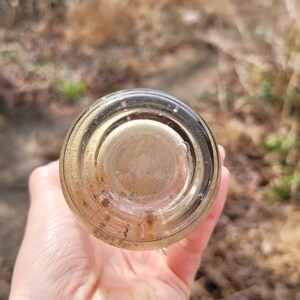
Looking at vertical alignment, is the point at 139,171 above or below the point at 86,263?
above

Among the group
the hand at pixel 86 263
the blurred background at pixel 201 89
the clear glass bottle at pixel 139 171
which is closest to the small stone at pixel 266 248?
the blurred background at pixel 201 89

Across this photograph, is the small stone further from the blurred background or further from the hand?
the hand

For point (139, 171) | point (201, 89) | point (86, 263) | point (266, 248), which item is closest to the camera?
point (139, 171)

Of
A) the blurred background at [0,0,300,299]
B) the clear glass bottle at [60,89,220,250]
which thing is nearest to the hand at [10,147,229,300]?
the clear glass bottle at [60,89,220,250]

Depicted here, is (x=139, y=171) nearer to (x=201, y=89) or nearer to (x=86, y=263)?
(x=86, y=263)

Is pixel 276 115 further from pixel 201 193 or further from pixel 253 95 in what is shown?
pixel 201 193

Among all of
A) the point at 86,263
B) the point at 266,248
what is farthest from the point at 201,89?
the point at 86,263

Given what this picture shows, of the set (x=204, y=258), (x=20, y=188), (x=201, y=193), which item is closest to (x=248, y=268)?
(x=204, y=258)
